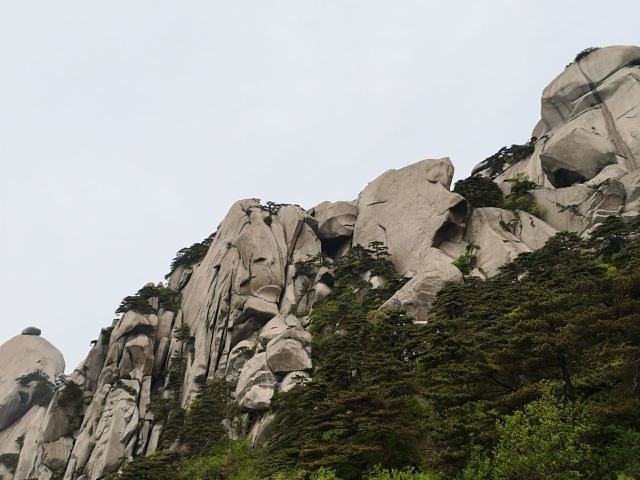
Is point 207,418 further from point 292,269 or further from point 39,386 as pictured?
point 39,386

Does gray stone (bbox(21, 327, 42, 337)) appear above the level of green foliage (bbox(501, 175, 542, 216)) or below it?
below

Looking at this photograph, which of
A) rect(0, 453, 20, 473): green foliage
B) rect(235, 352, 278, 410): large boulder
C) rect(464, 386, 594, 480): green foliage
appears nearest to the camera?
rect(464, 386, 594, 480): green foliage

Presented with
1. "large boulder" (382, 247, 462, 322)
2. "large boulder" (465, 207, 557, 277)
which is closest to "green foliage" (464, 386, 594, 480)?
"large boulder" (382, 247, 462, 322)

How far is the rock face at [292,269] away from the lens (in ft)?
140

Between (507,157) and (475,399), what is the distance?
192 ft

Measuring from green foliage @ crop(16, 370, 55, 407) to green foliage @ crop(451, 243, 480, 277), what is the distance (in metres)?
61.6

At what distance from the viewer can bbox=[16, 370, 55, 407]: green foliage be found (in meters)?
73.7

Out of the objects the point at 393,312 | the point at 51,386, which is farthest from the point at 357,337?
the point at 51,386

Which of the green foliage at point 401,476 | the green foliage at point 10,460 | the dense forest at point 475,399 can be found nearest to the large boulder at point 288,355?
the dense forest at point 475,399

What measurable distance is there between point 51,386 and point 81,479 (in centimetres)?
3978

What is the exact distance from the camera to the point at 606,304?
19297 millimetres

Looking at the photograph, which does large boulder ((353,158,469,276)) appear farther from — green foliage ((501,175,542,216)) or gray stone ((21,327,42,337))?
gray stone ((21,327,42,337))

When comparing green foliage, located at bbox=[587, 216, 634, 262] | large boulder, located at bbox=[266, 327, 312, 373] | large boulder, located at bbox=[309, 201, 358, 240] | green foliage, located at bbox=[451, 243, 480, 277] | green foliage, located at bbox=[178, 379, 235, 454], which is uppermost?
large boulder, located at bbox=[309, 201, 358, 240]

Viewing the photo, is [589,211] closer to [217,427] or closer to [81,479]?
[217,427]
